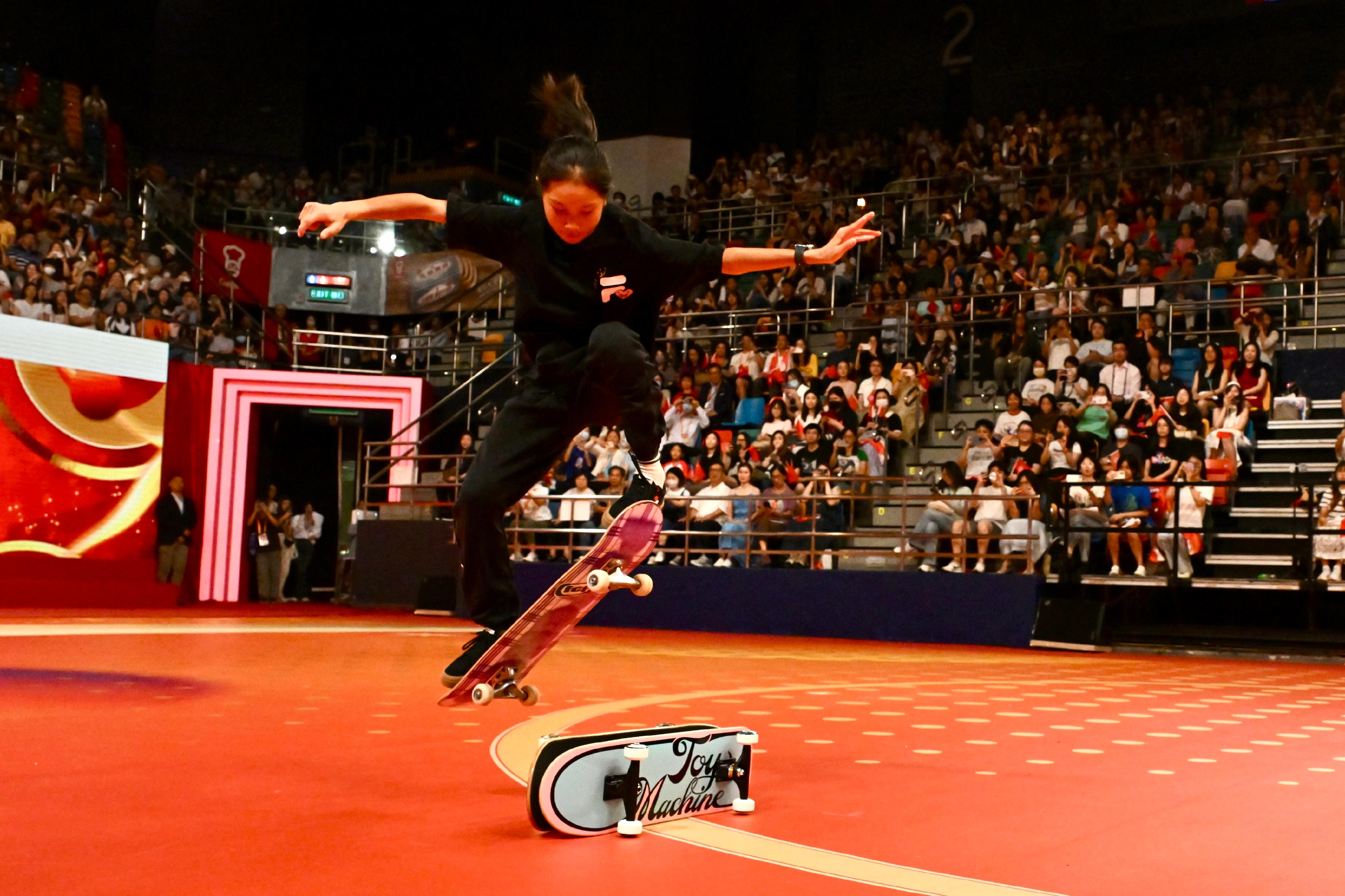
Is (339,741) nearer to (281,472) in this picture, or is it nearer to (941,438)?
(941,438)

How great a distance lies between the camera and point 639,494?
379 centimetres

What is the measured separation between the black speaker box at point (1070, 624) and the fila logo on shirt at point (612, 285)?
7807mm

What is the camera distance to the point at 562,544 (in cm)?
1388

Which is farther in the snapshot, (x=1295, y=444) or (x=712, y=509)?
(x=712, y=509)

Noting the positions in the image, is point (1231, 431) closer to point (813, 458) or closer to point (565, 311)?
point (813, 458)

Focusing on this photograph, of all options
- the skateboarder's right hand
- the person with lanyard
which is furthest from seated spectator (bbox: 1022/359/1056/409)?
the person with lanyard

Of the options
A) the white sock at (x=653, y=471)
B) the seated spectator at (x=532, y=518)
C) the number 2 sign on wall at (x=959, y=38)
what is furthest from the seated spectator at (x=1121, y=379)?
the number 2 sign on wall at (x=959, y=38)

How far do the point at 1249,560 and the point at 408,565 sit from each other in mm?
9332

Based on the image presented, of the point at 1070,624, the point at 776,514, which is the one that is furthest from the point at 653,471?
the point at 776,514

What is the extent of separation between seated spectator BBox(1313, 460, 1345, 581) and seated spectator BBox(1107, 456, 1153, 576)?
51.4 inches

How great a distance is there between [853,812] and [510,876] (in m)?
1.06

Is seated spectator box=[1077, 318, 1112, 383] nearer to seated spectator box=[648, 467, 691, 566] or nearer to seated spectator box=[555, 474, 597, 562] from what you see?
seated spectator box=[648, 467, 691, 566]

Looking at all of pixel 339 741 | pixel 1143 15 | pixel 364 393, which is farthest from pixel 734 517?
pixel 1143 15

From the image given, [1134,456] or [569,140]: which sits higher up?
[569,140]
